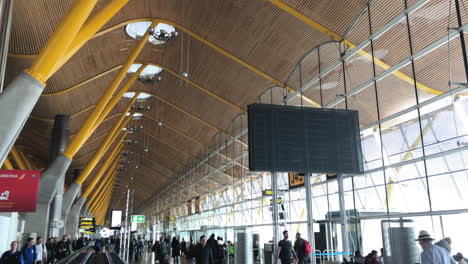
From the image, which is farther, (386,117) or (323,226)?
(323,226)

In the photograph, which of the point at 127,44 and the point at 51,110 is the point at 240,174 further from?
the point at 51,110

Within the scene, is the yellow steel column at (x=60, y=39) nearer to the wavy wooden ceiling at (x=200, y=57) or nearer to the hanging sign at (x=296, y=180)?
the wavy wooden ceiling at (x=200, y=57)

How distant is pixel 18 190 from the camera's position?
11.2m

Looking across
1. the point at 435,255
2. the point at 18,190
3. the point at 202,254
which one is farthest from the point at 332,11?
the point at 18,190

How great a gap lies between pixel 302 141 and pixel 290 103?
7.10 metres

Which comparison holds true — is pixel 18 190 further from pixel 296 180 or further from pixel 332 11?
pixel 332 11

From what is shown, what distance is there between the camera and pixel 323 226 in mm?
17938

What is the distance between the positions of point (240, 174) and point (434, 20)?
17.8 metres

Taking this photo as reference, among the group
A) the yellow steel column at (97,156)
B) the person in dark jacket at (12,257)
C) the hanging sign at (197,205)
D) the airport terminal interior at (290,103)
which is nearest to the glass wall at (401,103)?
the airport terminal interior at (290,103)

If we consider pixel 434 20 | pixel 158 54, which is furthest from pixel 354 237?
pixel 158 54

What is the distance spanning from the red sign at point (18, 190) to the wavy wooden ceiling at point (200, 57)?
23.5 ft

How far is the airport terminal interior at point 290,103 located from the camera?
11250 millimetres

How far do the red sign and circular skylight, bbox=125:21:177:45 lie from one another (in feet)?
42.0

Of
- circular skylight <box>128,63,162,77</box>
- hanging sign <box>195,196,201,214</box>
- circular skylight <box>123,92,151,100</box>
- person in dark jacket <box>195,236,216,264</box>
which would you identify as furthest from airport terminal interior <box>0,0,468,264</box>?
hanging sign <box>195,196,201,214</box>
